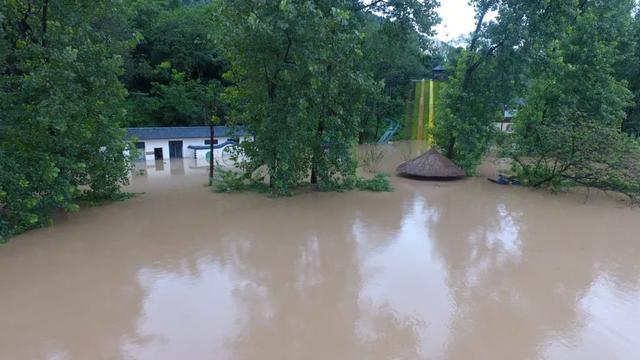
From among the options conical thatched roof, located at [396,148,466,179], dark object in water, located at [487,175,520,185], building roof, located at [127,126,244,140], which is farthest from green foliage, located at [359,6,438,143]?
building roof, located at [127,126,244,140]

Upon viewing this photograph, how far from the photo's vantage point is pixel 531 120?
16969 mm

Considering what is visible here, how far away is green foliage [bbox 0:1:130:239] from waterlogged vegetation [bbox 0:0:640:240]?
1.2 inches

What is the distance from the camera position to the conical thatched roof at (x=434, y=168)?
52.2ft

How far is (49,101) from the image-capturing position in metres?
8.62

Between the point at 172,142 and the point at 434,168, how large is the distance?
45.5ft

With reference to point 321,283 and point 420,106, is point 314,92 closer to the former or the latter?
point 321,283

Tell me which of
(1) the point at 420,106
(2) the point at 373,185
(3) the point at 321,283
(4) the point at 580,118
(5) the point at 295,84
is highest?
(1) the point at 420,106

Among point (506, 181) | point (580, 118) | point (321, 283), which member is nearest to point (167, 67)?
point (506, 181)

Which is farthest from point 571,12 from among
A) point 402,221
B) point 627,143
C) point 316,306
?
point 316,306

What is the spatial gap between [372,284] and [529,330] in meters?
2.38

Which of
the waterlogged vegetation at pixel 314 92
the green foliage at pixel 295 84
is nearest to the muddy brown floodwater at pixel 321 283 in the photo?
the waterlogged vegetation at pixel 314 92

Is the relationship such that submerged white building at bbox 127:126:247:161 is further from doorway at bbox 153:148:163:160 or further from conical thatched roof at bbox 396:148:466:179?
conical thatched roof at bbox 396:148:466:179

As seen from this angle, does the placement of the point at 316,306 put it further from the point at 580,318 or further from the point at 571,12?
the point at 571,12

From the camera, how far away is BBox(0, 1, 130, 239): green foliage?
28.5 feet
